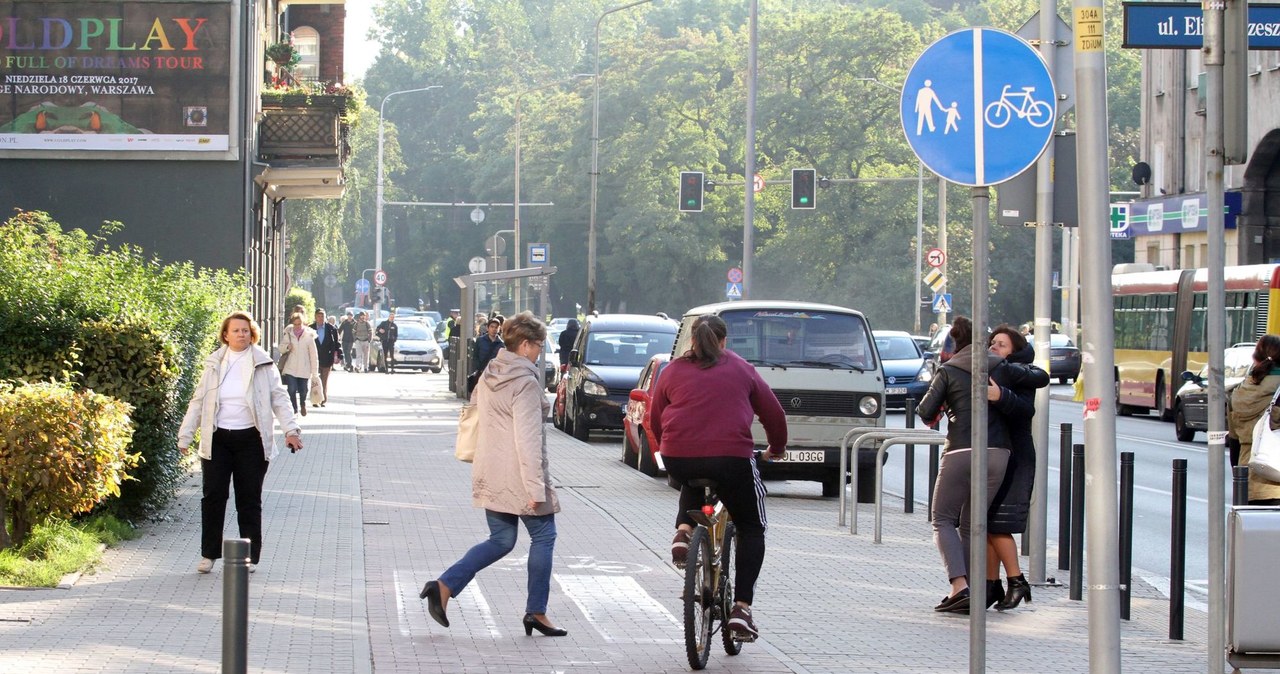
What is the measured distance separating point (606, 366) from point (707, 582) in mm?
17447

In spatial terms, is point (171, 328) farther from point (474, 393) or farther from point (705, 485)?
point (705, 485)

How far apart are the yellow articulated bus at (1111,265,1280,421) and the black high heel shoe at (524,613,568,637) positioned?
70.5ft

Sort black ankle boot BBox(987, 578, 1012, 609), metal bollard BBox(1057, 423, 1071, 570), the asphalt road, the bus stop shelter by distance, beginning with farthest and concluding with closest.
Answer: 1. the bus stop shelter
2. the asphalt road
3. metal bollard BBox(1057, 423, 1071, 570)
4. black ankle boot BBox(987, 578, 1012, 609)

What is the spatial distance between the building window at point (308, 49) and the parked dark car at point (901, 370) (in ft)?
45.1

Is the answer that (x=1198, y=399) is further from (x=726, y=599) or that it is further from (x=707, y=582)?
(x=707, y=582)

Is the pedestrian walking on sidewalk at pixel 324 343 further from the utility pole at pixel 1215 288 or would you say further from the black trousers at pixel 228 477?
the utility pole at pixel 1215 288

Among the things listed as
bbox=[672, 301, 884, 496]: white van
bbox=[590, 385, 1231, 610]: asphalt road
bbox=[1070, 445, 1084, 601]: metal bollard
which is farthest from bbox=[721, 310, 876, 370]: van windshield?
bbox=[1070, 445, 1084, 601]: metal bollard

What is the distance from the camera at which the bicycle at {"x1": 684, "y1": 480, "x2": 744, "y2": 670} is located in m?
8.06

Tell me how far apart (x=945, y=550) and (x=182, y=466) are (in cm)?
618

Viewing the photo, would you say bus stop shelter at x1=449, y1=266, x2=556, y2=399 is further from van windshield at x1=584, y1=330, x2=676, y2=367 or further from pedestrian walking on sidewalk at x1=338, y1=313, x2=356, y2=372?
pedestrian walking on sidewalk at x1=338, y1=313, x2=356, y2=372

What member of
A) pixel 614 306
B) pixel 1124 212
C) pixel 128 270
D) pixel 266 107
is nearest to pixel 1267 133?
pixel 1124 212

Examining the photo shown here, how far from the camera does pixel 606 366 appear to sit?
25.7m

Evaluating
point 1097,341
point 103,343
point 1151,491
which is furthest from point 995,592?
point 1151,491

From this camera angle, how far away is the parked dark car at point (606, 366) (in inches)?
979
